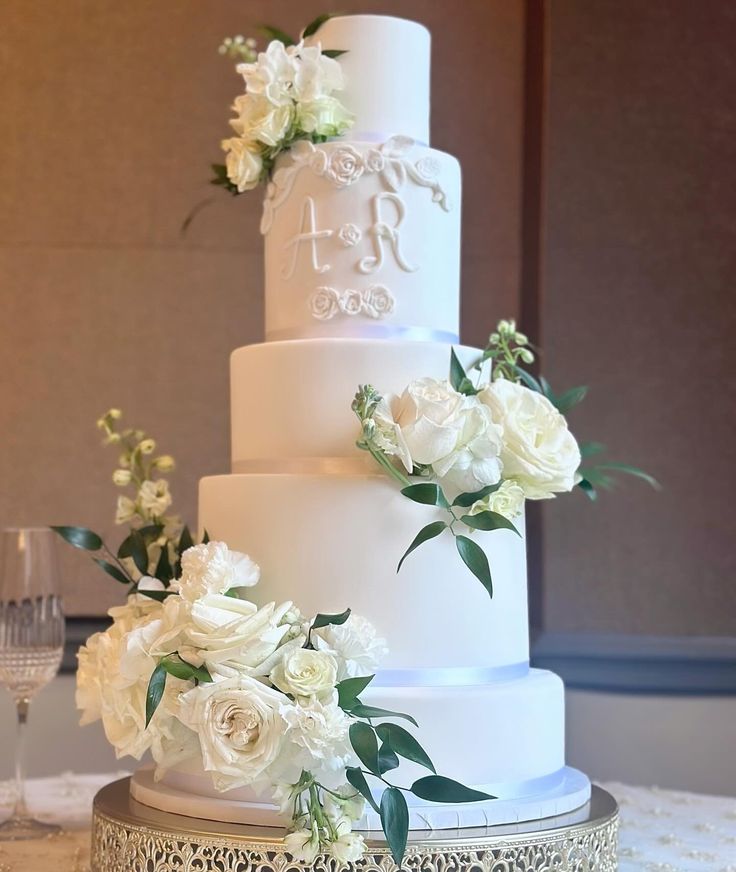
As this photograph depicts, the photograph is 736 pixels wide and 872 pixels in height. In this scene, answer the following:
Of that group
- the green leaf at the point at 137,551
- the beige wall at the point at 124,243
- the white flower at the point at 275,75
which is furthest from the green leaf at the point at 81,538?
the beige wall at the point at 124,243

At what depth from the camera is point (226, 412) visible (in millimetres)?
3521

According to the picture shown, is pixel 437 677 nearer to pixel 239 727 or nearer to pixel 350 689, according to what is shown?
pixel 350 689

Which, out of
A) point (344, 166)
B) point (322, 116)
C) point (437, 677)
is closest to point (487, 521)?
point (437, 677)

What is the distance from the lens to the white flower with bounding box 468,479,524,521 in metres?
1.80

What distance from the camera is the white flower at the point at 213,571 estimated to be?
66.4 inches

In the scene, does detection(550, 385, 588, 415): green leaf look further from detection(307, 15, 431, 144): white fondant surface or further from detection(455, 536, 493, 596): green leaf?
detection(307, 15, 431, 144): white fondant surface

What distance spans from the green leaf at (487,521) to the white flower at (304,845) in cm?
51

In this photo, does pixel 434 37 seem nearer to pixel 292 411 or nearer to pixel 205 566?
pixel 292 411

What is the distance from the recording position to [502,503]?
5.90ft

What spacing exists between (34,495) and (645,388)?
1.83 metres

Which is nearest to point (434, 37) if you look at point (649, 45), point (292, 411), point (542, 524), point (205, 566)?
point (649, 45)

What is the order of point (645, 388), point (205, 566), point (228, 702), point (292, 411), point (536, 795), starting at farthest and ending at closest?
point (645, 388), point (292, 411), point (536, 795), point (205, 566), point (228, 702)

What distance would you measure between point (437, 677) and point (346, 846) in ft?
1.14

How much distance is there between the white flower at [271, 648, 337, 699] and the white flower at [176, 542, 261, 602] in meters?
0.16
